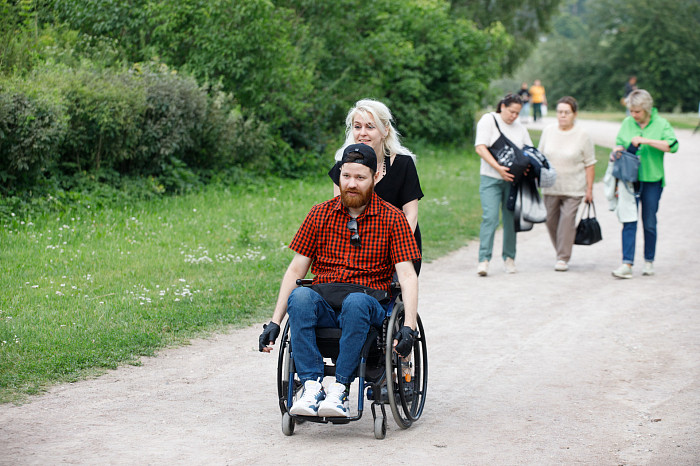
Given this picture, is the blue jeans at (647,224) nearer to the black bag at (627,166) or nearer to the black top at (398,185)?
the black bag at (627,166)

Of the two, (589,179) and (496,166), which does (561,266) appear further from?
(496,166)

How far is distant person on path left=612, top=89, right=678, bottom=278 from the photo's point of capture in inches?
384

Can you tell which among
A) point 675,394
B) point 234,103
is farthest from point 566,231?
point 234,103

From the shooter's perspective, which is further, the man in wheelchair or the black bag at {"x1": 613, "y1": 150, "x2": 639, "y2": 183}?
the black bag at {"x1": 613, "y1": 150, "x2": 639, "y2": 183}

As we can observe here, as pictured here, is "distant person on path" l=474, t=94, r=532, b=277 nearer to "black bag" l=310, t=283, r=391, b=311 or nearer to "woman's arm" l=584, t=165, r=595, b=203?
→ "woman's arm" l=584, t=165, r=595, b=203

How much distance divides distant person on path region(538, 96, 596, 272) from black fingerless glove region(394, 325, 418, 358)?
5.83 meters

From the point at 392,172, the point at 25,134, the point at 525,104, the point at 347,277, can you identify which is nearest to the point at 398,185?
the point at 392,172

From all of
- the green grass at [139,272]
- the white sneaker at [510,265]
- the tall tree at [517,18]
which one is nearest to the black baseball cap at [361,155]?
the green grass at [139,272]

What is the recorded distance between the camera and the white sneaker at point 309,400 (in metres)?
4.69

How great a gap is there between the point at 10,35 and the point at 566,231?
29.4 ft

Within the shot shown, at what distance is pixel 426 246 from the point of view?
11.7 metres

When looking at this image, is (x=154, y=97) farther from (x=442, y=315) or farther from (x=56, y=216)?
(x=442, y=315)

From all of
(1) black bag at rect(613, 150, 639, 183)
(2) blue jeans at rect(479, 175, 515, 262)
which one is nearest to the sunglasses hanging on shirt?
(2) blue jeans at rect(479, 175, 515, 262)

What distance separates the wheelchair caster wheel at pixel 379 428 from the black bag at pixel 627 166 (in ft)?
19.1
